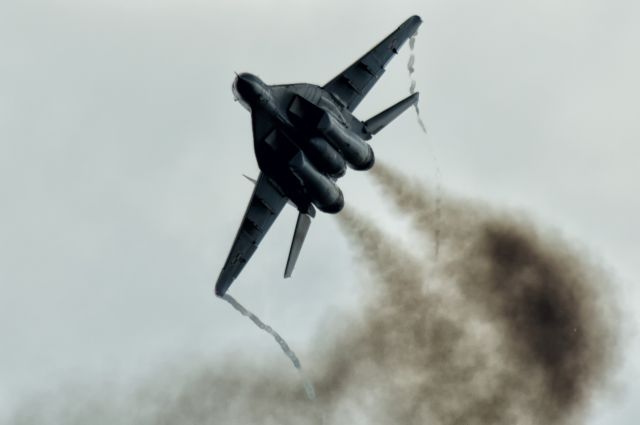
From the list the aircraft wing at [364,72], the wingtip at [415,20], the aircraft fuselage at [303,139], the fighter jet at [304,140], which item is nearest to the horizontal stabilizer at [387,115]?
the fighter jet at [304,140]

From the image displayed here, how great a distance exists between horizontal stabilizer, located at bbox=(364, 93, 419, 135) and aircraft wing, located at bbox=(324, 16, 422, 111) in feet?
6.34

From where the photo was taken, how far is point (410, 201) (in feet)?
219

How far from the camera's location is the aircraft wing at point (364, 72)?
61.0m

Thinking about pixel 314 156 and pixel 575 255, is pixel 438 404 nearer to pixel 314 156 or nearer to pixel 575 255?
pixel 575 255

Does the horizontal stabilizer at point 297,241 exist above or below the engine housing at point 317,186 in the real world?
below

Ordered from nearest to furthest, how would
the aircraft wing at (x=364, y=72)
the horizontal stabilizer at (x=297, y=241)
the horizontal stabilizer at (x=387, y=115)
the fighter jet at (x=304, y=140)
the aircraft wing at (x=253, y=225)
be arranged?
the fighter jet at (x=304, y=140) → the horizontal stabilizer at (x=387, y=115) → the horizontal stabilizer at (x=297, y=241) → the aircraft wing at (x=364, y=72) → the aircraft wing at (x=253, y=225)

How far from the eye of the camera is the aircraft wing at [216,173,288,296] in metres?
61.7

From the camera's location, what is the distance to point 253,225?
62.5 metres

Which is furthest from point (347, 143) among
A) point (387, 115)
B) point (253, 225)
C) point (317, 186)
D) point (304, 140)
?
point (253, 225)

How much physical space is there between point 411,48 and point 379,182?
29.4 feet

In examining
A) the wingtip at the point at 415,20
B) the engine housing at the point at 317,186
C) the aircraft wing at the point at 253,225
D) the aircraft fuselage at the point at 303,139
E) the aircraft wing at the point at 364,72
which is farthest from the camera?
the wingtip at the point at 415,20

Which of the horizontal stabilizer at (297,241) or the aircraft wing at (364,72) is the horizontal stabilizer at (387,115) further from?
the horizontal stabilizer at (297,241)

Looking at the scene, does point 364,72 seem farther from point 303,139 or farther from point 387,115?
point 303,139

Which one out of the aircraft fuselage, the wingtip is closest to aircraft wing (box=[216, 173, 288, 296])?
the aircraft fuselage
